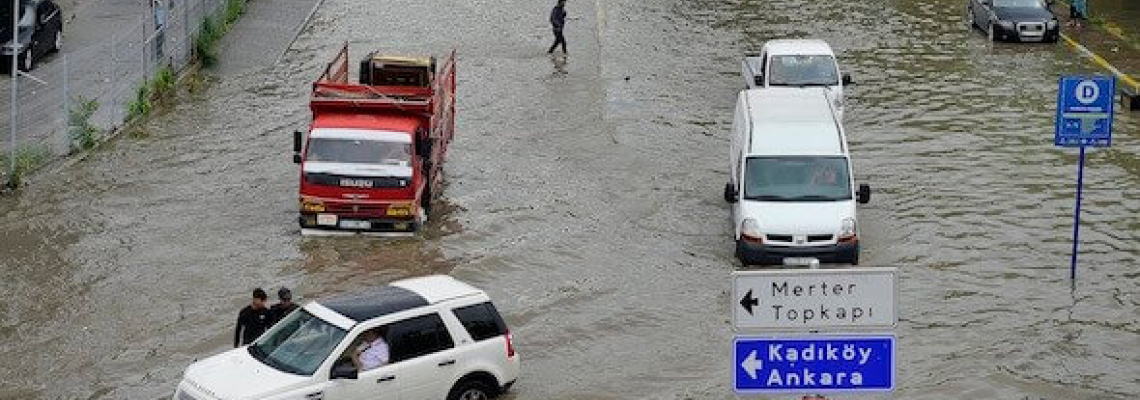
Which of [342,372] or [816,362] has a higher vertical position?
[816,362]

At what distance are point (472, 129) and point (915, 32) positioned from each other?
530 inches

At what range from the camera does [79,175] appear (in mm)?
28781

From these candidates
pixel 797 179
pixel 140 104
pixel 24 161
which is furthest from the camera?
pixel 140 104

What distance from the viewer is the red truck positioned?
24875 mm

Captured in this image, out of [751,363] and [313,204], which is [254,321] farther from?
[751,363]

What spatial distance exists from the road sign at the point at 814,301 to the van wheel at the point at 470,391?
743 centimetres

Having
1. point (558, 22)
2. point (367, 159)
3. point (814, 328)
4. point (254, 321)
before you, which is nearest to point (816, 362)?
point (814, 328)

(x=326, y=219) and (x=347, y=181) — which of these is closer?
(x=347, y=181)

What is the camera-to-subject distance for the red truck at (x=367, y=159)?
81.6ft

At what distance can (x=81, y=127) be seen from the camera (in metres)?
30.1

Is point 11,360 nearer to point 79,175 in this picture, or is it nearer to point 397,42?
point 79,175

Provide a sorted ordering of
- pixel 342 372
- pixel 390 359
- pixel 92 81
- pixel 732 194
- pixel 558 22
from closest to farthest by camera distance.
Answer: pixel 342 372, pixel 390 359, pixel 732 194, pixel 92 81, pixel 558 22

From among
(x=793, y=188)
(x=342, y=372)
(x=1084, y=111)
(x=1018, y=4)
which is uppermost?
(x=1084, y=111)

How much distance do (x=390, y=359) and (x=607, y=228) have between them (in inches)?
375
